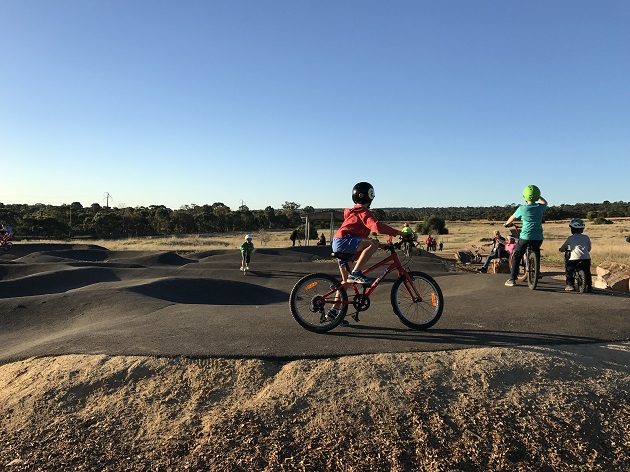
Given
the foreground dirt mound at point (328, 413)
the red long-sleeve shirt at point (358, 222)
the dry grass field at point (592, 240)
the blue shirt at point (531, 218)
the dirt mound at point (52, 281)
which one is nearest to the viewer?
the foreground dirt mound at point (328, 413)

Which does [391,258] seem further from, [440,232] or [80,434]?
[440,232]

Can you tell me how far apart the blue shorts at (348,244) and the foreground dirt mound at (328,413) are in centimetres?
154

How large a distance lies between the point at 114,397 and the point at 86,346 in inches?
61.7

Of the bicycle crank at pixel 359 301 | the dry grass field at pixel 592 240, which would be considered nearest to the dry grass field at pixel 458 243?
the dry grass field at pixel 592 240

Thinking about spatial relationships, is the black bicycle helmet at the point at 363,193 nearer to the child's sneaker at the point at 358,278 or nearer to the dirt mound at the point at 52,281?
the child's sneaker at the point at 358,278

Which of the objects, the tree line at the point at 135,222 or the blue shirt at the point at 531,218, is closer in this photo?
the blue shirt at the point at 531,218

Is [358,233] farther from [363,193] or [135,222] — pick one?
[135,222]

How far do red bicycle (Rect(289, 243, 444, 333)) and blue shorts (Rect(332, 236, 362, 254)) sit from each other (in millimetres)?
77

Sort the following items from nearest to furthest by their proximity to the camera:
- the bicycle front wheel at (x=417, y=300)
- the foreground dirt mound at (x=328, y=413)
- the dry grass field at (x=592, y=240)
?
1. the foreground dirt mound at (x=328, y=413)
2. the bicycle front wheel at (x=417, y=300)
3. the dry grass field at (x=592, y=240)

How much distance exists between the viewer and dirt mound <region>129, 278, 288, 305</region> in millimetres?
12891

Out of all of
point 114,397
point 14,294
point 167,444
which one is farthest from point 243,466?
point 14,294

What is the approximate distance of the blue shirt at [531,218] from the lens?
27.9 ft

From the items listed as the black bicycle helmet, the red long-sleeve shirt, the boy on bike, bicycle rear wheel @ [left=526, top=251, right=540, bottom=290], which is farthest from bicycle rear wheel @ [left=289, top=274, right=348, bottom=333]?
bicycle rear wheel @ [left=526, top=251, right=540, bottom=290]

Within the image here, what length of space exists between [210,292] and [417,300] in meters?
9.20
